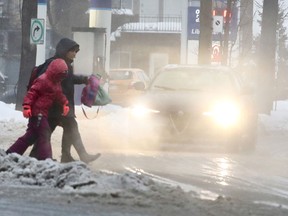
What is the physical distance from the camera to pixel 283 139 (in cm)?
1773

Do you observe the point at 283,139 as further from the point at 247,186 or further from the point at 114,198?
the point at 114,198

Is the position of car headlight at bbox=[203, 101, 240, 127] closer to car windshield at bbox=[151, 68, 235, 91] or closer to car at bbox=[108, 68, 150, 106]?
car windshield at bbox=[151, 68, 235, 91]

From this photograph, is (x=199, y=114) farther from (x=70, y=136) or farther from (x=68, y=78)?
(x=68, y=78)

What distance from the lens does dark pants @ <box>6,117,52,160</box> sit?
10.3m

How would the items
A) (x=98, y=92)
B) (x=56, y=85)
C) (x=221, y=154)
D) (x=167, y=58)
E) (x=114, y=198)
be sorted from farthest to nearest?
(x=167, y=58), (x=221, y=154), (x=98, y=92), (x=56, y=85), (x=114, y=198)

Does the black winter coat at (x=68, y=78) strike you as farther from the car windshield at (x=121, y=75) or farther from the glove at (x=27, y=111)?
the car windshield at (x=121, y=75)

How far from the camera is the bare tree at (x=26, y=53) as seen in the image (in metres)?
20.4

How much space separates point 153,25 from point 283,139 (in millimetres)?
32801

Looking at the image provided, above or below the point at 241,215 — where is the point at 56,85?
above

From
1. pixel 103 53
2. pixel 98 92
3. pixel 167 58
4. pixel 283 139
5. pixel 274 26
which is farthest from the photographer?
pixel 167 58

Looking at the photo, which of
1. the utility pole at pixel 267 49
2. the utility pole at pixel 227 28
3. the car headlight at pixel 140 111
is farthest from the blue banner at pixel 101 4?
the car headlight at pixel 140 111

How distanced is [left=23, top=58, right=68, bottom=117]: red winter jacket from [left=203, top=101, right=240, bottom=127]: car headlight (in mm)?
3783

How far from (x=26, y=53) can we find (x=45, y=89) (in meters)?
10.4

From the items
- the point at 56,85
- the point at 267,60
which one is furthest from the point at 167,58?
the point at 56,85
